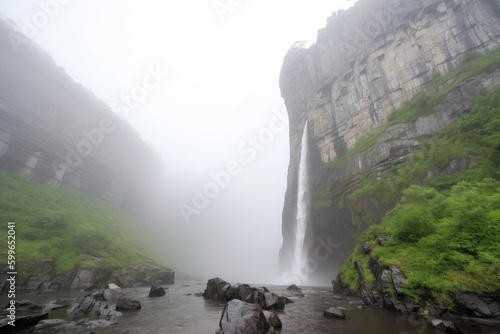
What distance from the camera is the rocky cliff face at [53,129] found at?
2662 inches

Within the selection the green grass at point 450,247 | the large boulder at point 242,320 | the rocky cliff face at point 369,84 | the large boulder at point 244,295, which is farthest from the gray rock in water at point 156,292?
the rocky cliff face at point 369,84

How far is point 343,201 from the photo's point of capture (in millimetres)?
40438

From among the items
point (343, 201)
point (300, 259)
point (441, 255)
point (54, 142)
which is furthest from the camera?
point (54, 142)

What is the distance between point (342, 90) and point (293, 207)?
105 feet

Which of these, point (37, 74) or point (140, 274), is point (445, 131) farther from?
point (37, 74)

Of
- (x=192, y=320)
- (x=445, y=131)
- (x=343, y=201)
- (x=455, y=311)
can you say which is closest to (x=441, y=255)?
(x=455, y=311)

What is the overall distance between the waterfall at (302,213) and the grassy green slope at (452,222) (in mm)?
25691

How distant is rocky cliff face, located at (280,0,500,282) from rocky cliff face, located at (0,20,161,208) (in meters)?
76.6

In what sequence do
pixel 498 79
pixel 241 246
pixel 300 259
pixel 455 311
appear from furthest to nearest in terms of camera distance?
pixel 241 246, pixel 300 259, pixel 498 79, pixel 455 311

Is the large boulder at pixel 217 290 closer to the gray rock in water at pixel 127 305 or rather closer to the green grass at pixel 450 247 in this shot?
the gray rock in water at pixel 127 305

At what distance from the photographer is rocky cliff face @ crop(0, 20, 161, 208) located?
6762 cm

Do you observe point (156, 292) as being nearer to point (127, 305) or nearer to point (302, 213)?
point (127, 305)

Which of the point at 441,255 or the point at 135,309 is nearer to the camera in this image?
the point at 441,255

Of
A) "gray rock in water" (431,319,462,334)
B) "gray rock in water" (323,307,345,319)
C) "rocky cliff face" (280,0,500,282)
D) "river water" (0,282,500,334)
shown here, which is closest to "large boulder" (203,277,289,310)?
"river water" (0,282,500,334)
